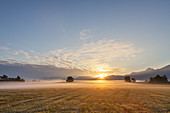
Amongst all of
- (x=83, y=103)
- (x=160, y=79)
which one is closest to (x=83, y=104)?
(x=83, y=103)

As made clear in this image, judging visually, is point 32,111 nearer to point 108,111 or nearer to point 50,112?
point 50,112

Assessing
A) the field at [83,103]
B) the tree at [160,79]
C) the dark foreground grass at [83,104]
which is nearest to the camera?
the dark foreground grass at [83,104]

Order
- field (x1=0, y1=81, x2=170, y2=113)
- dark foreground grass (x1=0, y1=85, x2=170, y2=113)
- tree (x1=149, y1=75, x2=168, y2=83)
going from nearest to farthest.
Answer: dark foreground grass (x1=0, y1=85, x2=170, y2=113)
field (x1=0, y1=81, x2=170, y2=113)
tree (x1=149, y1=75, x2=168, y2=83)

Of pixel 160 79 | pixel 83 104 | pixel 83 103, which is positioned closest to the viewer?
pixel 83 104

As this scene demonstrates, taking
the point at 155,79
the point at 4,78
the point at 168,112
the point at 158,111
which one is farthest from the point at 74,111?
the point at 4,78

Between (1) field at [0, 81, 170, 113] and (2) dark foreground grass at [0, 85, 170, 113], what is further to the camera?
(1) field at [0, 81, 170, 113]

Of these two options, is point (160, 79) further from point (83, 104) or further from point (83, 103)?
point (83, 104)

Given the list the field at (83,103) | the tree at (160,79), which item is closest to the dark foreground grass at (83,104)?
the field at (83,103)

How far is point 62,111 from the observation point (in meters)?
15.1

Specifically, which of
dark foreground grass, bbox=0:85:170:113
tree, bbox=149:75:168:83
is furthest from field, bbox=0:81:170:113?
tree, bbox=149:75:168:83

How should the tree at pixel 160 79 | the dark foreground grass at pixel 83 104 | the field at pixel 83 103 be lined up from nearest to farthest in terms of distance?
the dark foreground grass at pixel 83 104, the field at pixel 83 103, the tree at pixel 160 79

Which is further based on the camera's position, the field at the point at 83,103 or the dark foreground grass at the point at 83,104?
the field at the point at 83,103

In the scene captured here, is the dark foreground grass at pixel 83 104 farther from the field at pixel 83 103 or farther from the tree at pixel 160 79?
the tree at pixel 160 79

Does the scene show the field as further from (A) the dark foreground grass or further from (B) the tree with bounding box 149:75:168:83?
(B) the tree with bounding box 149:75:168:83
